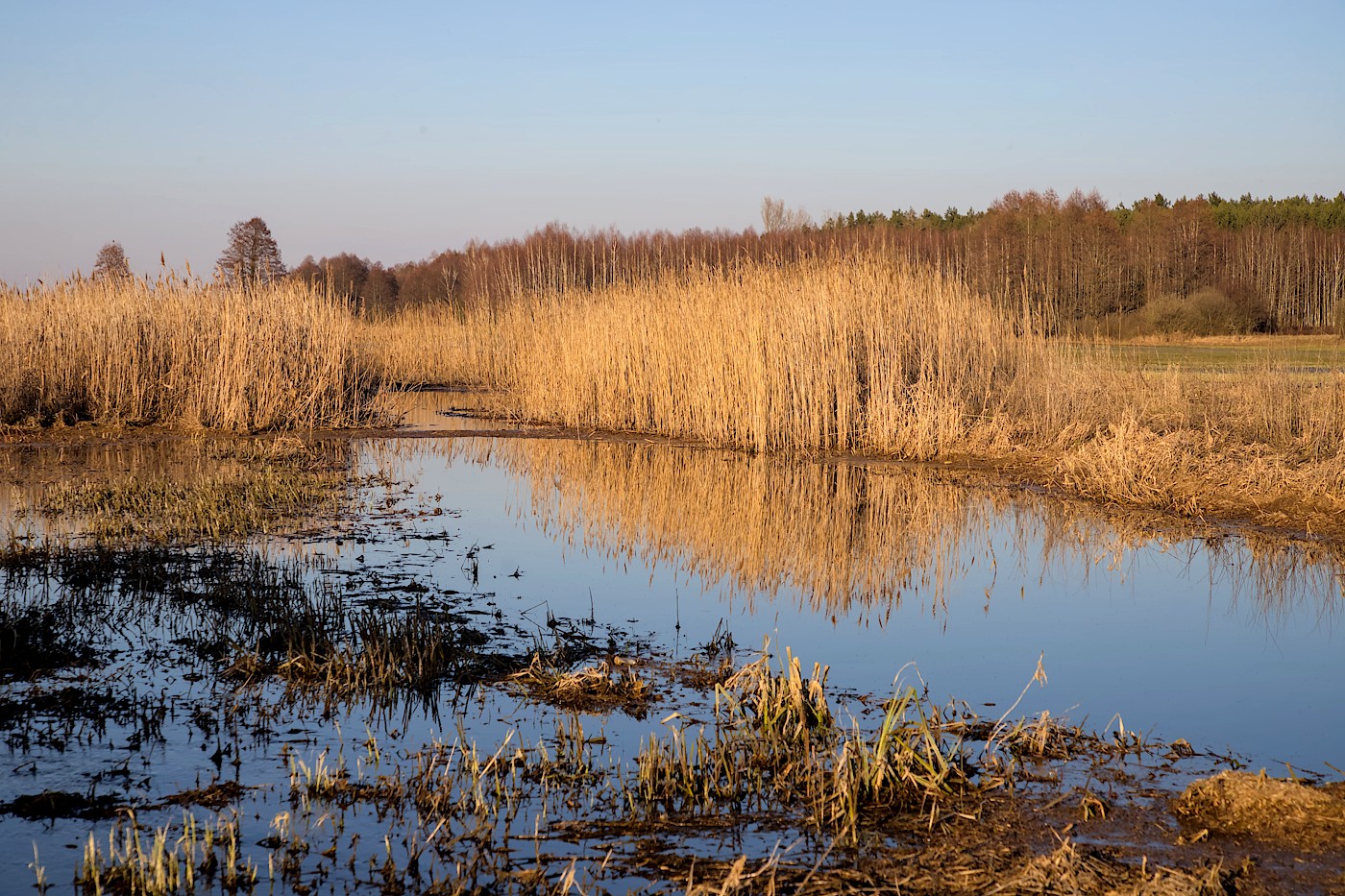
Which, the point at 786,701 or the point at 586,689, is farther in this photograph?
the point at 586,689

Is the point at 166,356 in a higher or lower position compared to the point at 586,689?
higher

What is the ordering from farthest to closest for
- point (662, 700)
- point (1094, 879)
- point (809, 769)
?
point (662, 700) → point (809, 769) → point (1094, 879)

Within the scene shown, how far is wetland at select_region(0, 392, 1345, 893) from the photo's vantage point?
337 cm

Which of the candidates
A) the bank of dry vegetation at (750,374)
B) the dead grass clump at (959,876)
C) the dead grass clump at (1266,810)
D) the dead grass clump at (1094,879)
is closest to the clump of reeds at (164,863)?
the dead grass clump at (959,876)

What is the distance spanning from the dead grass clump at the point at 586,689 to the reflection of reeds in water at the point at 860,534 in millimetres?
1958

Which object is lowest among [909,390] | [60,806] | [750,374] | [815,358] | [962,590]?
[962,590]

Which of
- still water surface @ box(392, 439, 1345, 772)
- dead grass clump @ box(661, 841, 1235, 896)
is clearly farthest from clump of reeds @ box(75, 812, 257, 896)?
still water surface @ box(392, 439, 1345, 772)

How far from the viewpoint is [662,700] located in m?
4.88

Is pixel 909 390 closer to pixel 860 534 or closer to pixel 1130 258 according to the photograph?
pixel 860 534

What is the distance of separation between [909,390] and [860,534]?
4815 millimetres

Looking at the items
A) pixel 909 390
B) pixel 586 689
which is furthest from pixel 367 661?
pixel 909 390

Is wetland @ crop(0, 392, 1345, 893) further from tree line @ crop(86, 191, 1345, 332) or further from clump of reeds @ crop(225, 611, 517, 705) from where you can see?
tree line @ crop(86, 191, 1345, 332)

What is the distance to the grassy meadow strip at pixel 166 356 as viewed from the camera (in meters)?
14.1

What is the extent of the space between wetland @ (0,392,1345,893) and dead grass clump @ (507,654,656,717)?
16 millimetres
